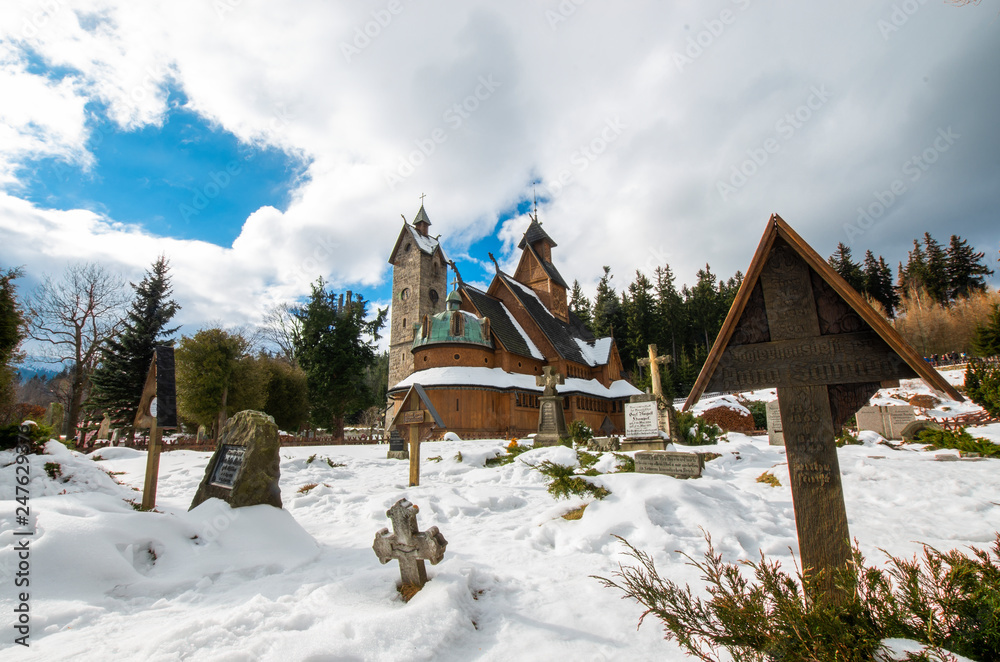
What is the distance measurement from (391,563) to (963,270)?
3039 inches

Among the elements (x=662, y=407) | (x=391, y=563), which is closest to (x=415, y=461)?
Answer: (x=391, y=563)

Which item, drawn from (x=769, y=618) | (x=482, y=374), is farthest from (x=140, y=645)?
(x=482, y=374)

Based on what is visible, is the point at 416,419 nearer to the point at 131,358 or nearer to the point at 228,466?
the point at 228,466

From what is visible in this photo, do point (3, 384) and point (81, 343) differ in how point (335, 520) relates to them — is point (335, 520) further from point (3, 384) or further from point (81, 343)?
point (81, 343)

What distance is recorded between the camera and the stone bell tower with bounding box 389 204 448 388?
34.8 meters

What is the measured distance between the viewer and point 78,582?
3.69 metres

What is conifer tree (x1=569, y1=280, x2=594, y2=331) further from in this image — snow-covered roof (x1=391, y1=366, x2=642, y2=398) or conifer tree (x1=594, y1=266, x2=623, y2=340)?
snow-covered roof (x1=391, y1=366, x2=642, y2=398)

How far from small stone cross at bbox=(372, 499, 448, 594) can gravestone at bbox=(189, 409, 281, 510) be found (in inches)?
115

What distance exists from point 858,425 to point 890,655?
61.0 feet

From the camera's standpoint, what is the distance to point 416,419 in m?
10.6

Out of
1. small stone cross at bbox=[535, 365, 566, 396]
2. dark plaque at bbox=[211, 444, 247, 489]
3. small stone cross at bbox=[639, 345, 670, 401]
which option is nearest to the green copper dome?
small stone cross at bbox=[535, 365, 566, 396]

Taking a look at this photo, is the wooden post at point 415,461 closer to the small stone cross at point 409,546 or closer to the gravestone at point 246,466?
the gravestone at point 246,466

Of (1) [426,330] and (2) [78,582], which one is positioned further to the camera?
(1) [426,330]

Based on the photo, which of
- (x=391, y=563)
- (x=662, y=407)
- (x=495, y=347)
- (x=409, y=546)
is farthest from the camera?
(x=495, y=347)
